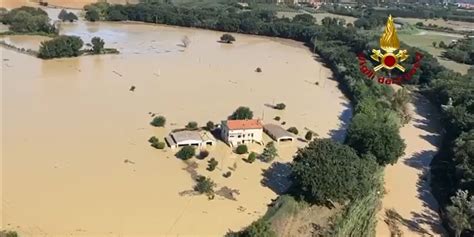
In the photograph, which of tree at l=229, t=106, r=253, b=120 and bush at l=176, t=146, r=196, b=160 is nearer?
bush at l=176, t=146, r=196, b=160

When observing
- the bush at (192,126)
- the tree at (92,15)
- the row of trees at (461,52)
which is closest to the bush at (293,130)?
the bush at (192,126)

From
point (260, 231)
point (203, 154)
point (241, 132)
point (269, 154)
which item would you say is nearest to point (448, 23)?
point (241, 132)

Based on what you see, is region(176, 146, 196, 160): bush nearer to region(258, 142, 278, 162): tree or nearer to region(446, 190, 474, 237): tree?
region(258, 142, 278, 162): tree

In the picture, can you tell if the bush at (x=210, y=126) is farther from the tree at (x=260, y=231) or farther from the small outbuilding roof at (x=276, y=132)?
the tree at (x=260, y=231)

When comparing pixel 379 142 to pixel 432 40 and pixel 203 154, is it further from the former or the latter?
pixel 432 40

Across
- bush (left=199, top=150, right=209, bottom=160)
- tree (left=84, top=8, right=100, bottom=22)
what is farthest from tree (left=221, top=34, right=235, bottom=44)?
bush (left=199, top=150, right=209, bottom=160)
